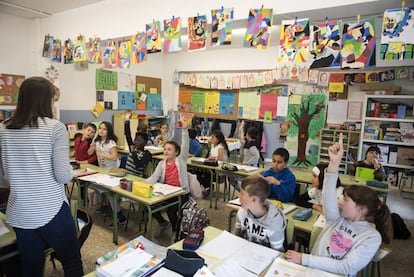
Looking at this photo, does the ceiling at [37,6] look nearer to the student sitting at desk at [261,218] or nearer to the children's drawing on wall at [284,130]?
the student sitting at desk at [261,218]

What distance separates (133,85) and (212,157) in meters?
4.24

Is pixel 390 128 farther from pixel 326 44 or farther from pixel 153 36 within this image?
pixel 153 36

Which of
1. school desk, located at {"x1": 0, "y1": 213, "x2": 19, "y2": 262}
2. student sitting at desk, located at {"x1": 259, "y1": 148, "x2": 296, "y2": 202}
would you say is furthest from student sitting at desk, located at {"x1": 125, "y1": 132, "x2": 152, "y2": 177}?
school desk, located at {"x1": 0, "y1": 213, "x2": 19, "y2": 262}

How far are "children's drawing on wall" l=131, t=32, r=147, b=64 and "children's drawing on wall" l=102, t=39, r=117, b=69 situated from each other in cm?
47

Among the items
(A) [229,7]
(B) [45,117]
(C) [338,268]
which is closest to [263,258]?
(C) [338,268]

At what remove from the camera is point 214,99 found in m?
8.17

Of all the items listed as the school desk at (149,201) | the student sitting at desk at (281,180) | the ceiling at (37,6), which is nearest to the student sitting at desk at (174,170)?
the school desk at (149,201)

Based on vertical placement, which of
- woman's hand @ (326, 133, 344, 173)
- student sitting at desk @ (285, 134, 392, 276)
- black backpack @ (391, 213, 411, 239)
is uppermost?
woman's hand @ (326, 133, 344, 173)

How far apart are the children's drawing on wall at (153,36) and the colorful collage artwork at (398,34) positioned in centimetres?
260

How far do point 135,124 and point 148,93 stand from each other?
1.26 metres

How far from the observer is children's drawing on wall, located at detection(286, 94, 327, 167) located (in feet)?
22.1

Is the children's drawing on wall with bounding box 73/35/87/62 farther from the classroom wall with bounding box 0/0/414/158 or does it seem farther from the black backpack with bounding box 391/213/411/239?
the black backpack with bounding box 391/213/411/239

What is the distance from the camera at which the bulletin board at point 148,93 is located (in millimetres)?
8070

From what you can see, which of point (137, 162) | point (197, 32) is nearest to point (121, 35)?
point (197, 32)
